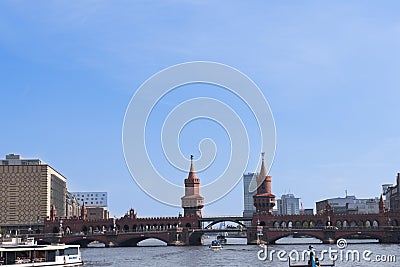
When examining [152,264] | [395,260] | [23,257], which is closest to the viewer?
[23,257]

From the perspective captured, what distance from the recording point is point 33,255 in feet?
313

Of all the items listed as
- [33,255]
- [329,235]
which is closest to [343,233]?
[329,235]

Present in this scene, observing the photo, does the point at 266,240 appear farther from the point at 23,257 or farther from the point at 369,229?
the point at 23,257

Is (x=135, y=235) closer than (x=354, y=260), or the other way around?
(x=354, y=260)

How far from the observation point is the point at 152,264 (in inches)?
4532

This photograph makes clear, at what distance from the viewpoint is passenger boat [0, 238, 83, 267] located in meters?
90.9

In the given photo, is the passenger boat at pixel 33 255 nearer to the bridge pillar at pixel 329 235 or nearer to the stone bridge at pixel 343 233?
the stone bridge at pixel 343 233

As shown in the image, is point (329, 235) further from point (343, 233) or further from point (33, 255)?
point (33, 255)

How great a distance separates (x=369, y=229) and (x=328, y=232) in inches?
429

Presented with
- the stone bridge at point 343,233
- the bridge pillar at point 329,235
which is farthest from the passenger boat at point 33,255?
the bridge pillar at point 329,235

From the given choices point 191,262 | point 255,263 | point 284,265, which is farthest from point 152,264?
point 284,265

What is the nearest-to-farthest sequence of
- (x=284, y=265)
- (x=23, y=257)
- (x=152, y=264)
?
(x=23, y=257), (x=284, y=265), (x=152, y=264)

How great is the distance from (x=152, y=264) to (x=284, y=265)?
973 inches

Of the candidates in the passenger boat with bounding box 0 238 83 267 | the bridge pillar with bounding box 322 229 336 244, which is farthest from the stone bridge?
the passenger boat with bounding box 0 238 83 267
